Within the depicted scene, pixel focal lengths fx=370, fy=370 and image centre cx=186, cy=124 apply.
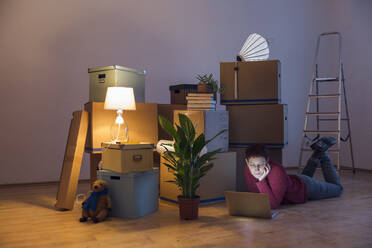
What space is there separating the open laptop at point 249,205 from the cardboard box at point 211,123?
632 millimetres

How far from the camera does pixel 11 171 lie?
4.02 meters

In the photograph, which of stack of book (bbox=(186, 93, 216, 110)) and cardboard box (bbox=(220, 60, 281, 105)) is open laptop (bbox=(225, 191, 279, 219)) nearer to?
stack of book (bbox=(186, 93, 216, 110))

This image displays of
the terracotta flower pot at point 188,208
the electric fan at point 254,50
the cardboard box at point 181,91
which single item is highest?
the electric fan at point 254,50

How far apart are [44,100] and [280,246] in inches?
123

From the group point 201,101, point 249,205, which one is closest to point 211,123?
point 201,101

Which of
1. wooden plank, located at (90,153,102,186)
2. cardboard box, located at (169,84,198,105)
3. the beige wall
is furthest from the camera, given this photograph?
the beige wall

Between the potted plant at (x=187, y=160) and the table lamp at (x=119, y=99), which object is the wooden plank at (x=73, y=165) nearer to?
the table lamp at (x=119, y=99)

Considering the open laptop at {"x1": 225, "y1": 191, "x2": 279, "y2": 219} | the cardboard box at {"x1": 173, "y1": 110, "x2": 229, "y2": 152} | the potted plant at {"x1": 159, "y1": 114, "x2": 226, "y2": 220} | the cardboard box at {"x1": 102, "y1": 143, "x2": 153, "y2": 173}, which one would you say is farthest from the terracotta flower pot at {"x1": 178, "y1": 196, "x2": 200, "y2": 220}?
the cardboard box at {"x1": 173, "y1": 110, "x2": 229, "y2": 152}

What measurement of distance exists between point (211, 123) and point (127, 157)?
863 millimetres

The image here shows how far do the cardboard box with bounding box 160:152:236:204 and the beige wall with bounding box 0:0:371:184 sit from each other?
1484mm

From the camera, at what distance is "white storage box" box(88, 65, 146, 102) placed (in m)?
3.30

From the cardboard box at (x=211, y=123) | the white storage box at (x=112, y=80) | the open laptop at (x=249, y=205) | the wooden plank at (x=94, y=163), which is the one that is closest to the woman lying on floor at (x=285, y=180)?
the open laptop at (x=249, y=205)

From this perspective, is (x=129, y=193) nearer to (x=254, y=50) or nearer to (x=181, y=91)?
(x=181, y=91)

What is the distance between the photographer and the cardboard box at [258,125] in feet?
11.5
